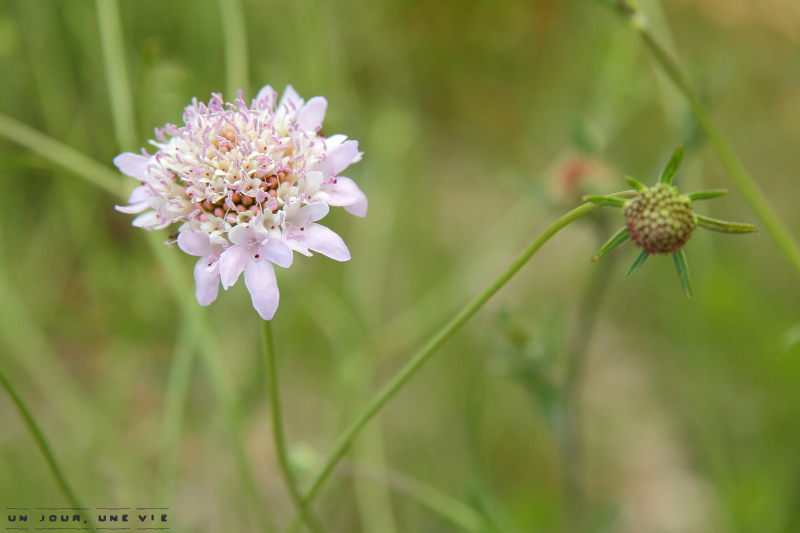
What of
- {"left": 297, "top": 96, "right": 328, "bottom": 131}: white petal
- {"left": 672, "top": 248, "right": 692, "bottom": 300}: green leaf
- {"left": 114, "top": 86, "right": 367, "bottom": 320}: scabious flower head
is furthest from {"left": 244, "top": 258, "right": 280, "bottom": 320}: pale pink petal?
{"left": 672, "top": 248, "right": 692, "bottom": 300}: green leaf

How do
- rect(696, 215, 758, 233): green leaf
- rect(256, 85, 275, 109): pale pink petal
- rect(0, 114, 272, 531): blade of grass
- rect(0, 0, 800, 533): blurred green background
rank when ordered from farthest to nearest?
rect(0, 0, 800, 533): blurred green background → rect(0, 114, 272, 531): blade of grass → rect(256, 85, 275, 109): pale pink petal → rect(696, 215, 758, 233): green leaf

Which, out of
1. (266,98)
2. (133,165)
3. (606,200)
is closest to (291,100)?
(266,98)

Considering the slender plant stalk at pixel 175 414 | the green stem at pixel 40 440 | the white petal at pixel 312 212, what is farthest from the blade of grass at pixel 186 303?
the white petal at pixel 312 212

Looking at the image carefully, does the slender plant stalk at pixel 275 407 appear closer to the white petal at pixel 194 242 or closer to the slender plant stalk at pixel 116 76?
the white petal at pixel 194 242

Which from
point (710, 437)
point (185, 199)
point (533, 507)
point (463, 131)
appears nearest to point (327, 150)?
point (185, 199)

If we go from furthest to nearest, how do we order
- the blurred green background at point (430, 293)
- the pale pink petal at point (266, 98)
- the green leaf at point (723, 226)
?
the blurred green background at point (430, 293), the pale pink petal at point (266, 98), the green leaf at point (723, 226)

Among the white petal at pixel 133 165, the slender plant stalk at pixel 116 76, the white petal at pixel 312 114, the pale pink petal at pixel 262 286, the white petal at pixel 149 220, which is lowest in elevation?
the pale pink petal at pixel 262 286

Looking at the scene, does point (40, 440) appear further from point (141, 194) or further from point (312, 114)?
point (312, 114)

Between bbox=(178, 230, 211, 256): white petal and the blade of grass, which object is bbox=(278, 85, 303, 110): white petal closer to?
bbox=(178, 230, 211, 256): white petal
